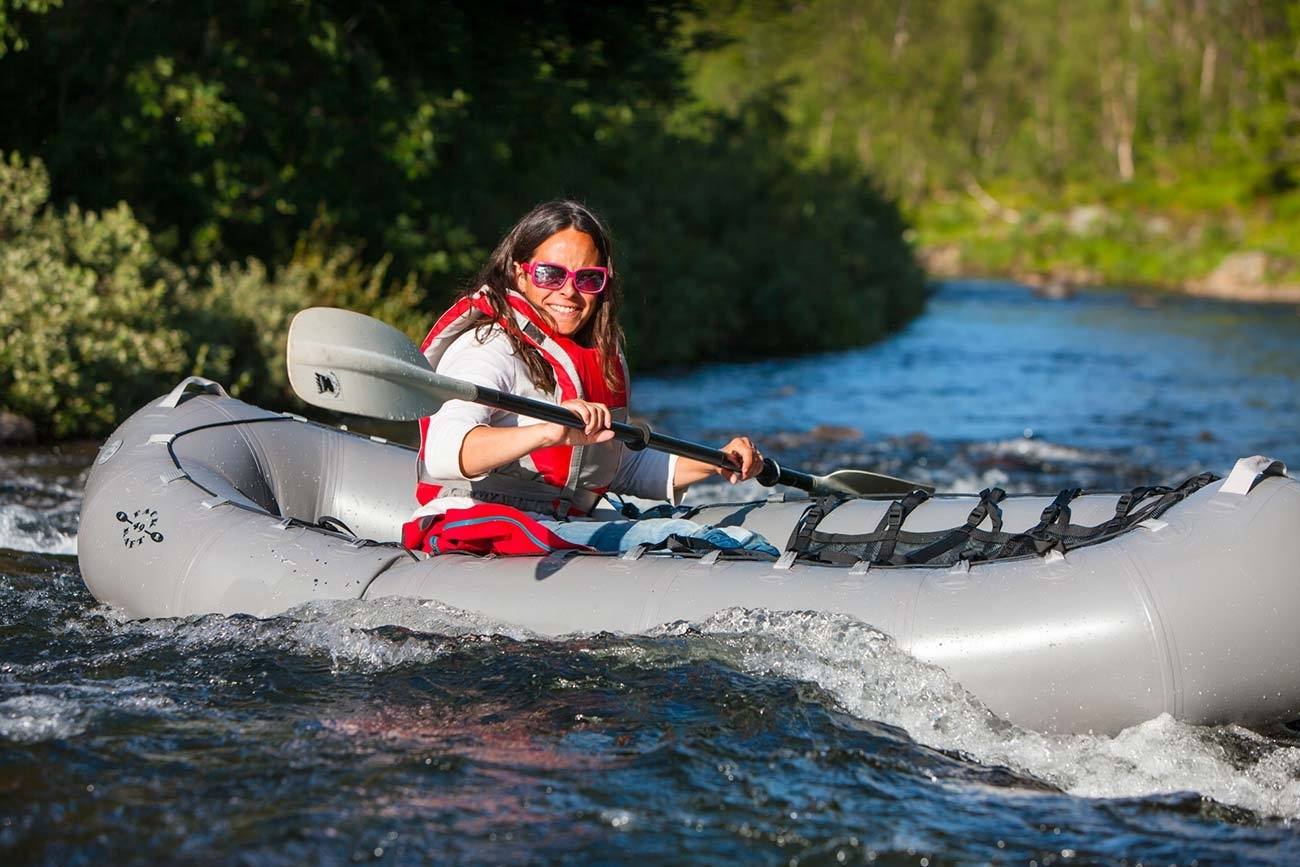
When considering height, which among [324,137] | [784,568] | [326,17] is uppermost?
[326,17]

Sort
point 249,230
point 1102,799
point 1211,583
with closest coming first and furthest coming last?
point 1102,799, point 1211,583, point 249,230

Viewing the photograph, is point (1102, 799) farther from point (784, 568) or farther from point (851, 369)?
point (851, 369)

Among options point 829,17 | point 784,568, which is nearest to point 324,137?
point 784,568

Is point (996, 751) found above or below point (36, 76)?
below

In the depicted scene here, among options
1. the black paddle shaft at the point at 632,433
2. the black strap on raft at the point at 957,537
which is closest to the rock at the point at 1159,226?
the black paddle shaft at the point at 632,433

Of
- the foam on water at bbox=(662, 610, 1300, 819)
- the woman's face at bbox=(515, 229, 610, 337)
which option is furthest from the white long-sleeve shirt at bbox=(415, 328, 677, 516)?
the foam on water at bbox=(662, 610, 1300, 819)

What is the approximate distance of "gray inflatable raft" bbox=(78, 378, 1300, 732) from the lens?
301cm

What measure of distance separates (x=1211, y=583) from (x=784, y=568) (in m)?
0.91

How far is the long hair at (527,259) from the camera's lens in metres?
3.62

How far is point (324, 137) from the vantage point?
29.7ft

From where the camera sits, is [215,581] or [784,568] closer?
[784,568]

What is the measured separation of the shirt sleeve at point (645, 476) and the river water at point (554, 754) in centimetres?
83

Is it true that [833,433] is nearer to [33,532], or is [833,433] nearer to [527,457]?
[33,532]

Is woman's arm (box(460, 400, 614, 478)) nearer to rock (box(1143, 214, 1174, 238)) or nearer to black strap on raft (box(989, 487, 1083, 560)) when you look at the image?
black strap on raft (box(989, 487, 1083, 560))
